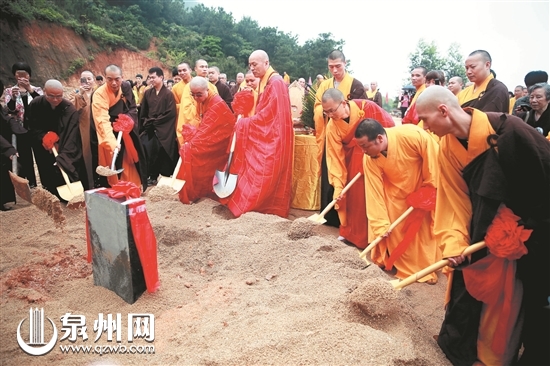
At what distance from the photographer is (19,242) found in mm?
3482

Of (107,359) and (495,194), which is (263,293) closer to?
(107,359)

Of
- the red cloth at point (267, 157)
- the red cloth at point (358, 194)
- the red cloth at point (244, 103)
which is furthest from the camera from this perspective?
the red cloth at point (244, 103)

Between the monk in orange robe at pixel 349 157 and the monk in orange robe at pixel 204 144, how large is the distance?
4.47 ft

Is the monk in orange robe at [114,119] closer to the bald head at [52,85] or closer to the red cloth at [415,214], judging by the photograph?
the bald head at [52,85]

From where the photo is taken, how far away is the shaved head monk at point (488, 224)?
6.16ft

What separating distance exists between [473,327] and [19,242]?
3.44m

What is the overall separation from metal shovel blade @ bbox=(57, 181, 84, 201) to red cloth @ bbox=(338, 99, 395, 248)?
9.81 ft

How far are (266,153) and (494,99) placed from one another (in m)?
2.20

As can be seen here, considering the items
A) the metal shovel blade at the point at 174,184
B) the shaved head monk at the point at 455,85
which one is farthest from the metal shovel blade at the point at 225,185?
the shaved head monk at the point at 455,85

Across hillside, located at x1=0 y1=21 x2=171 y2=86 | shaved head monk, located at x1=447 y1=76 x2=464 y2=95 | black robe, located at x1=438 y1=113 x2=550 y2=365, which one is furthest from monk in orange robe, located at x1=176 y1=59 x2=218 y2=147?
hillside, located at x1=0 y1=21 x2=171 y2=86

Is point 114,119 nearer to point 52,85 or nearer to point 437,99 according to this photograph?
point 52,85

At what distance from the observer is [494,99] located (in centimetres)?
376

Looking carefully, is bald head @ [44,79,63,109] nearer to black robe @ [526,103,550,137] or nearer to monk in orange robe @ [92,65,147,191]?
monk in orange robe @ [92,65,147,191]

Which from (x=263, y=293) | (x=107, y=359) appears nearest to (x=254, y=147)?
(x=263, y=293)
